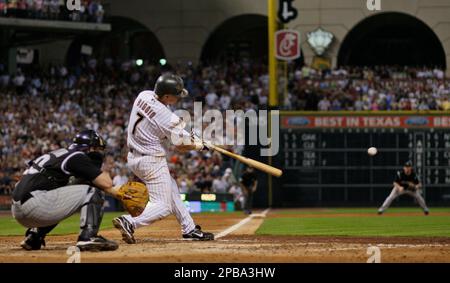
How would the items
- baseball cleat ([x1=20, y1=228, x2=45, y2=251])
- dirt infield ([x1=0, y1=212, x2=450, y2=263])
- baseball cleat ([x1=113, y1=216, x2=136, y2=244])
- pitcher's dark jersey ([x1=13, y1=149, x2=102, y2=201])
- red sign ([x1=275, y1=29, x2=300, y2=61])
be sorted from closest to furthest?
dirt infield ([x1=0, y1=212, x2=450, y2=263]) < pitcher's dark jersey ([x1=13, y1=149, x2=102, y2=201]) < baseball cleat ([x1=20, y1=228, x2=45, y2=251]) < baseball cleat ([x1=113, y1=216, x2=136, y2=244]) < red sign ([x1=275, y1=29, x2=300, y2=61])

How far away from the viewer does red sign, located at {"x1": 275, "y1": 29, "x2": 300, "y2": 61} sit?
101 ft

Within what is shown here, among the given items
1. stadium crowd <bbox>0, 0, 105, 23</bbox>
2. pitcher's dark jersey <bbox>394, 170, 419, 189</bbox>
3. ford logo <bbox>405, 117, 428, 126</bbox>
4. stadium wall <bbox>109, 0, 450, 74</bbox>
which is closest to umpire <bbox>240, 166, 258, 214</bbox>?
pitcher's dark jersey <bbox>394, 170, 419, 189</bbox>

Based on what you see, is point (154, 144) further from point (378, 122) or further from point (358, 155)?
→ point (378, 122)

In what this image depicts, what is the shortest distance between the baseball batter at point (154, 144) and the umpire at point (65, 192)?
0.96m

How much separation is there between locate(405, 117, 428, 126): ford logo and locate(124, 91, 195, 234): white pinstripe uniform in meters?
19.8

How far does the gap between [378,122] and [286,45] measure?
13.4ft

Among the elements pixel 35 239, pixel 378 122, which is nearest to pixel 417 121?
pixel 378 122

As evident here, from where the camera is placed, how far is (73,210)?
32.0ft

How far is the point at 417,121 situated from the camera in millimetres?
29734

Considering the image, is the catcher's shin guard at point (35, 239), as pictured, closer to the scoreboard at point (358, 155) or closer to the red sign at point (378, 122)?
the scoreboard at point (358, 155)

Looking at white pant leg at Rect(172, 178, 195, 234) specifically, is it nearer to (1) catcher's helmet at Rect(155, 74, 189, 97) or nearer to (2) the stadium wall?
(1) catcher's helmet at Rect(155, 74, 189, 97)

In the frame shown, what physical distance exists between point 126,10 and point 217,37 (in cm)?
507
